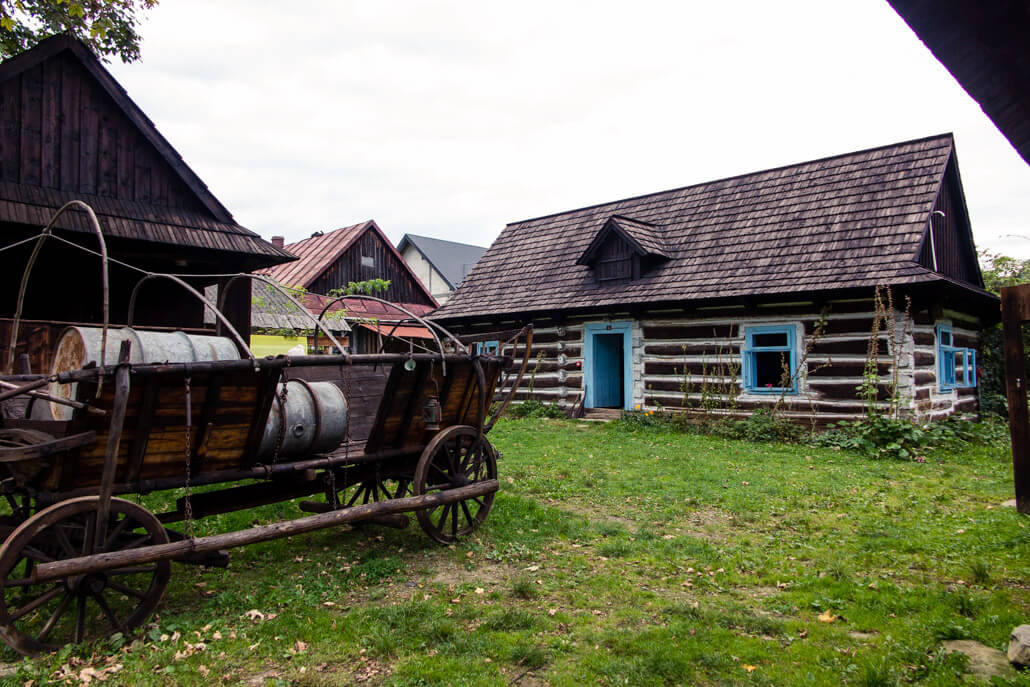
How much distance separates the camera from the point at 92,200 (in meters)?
9.48

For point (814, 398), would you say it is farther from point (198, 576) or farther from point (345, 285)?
point (345, 285)

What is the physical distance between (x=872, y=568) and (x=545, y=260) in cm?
1436

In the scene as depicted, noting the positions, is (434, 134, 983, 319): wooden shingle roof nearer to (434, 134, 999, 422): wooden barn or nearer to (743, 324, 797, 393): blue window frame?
(434, 134, 999, 422): wooden barn

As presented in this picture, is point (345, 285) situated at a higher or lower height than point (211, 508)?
higher

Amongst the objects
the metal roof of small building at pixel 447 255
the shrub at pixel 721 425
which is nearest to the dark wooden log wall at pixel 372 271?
the metal roof of small building at pixel 447 255

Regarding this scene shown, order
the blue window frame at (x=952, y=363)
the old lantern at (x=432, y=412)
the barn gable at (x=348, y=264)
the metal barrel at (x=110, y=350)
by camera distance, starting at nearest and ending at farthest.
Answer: the metal barrel at (x=110, y=350), the old lantern at (x=432, y=412), the blue window frame at (x=952, y=363), the barn gable at (x=348, y=264)

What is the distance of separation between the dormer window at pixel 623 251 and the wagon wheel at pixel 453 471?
1008 centimetres

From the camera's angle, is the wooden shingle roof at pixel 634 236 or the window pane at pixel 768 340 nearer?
the window pane at pixel 768 340

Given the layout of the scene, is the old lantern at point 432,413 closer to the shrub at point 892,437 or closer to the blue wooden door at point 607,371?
the shrub at point 892,437

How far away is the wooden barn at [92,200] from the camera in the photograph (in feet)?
29.6

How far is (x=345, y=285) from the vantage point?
27.7m

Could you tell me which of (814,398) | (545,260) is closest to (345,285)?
(545,260)

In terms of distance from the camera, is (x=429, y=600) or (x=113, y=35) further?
(x=113, y=35)

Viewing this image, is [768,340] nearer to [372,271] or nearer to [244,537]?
[244,537]
